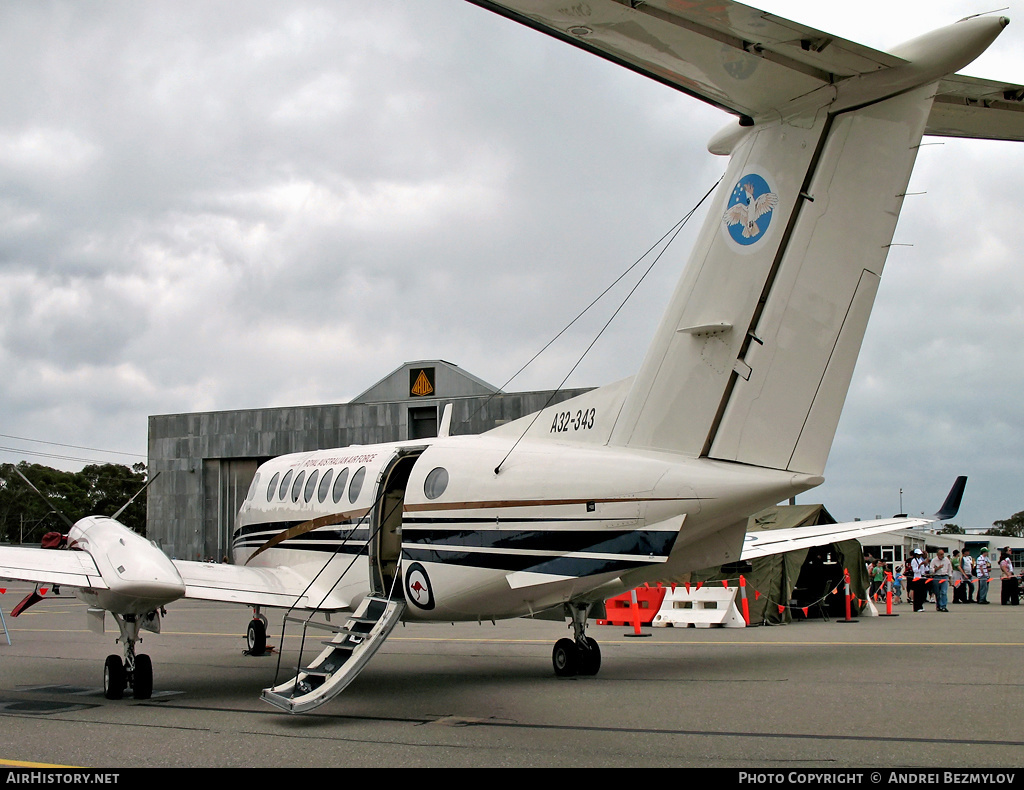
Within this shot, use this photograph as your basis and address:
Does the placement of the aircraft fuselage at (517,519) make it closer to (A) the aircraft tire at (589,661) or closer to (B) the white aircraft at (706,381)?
(B) the white aircraft at (706,381)

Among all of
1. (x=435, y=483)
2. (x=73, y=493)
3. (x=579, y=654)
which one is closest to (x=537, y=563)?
(x=435, y=483)

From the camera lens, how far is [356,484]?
1062 centimetres

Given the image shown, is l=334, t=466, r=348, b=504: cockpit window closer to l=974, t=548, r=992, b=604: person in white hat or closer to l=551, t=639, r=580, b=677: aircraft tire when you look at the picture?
l=551, t=639, r=580, b=677: aircraft tire

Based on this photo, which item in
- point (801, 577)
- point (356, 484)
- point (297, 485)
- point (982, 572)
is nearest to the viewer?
point (356, 484)

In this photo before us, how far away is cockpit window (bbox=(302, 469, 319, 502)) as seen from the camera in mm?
11555

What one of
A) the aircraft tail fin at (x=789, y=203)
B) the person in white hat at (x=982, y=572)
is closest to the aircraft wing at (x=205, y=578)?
the aircraft tail fin at (x=789, y=203)

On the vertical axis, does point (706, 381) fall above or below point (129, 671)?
above

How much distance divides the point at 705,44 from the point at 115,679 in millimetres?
8457

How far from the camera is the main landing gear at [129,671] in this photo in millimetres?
9430

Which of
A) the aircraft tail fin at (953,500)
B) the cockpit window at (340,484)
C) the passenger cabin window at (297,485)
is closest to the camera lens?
the cockpit window at (340,484)

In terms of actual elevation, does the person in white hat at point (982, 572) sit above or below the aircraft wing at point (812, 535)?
below

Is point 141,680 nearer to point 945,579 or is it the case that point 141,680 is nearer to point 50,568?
point 50,568

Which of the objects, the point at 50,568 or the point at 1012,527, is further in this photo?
the point at 1012,527

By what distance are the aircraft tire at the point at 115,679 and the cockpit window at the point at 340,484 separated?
296 cm
